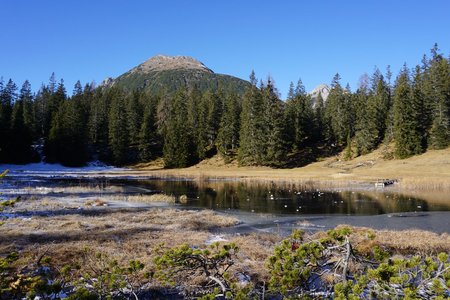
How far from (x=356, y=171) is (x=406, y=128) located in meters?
15.7

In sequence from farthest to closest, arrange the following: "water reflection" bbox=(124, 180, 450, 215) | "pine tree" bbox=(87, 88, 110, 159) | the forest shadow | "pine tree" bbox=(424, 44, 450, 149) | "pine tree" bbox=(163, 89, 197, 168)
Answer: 1. "pine tree" bbox=(87, 88, 110, 159)
2. "pine tree" bbox=(163, 89, 197, 168)
3. the forest shadow
4. "pine tree" bbox=(424, 44, 450, 149)
5. "water reflection" bbox=(124, 180, 450, 215)

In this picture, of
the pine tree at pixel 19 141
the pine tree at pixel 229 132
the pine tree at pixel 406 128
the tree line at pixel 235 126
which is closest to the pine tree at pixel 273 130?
the tree line at pixel 235 126

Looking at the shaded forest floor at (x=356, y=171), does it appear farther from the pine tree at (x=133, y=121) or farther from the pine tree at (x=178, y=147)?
the pine tree at (x=133, y=121)

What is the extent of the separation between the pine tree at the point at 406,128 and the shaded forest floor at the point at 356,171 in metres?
2.39

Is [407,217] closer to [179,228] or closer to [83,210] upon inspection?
[179,228]

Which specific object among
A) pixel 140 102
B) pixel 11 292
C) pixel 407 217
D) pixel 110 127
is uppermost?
pixel 140 102

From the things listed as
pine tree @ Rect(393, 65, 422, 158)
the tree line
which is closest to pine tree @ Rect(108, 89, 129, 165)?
the tree line

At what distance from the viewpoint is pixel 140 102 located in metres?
114

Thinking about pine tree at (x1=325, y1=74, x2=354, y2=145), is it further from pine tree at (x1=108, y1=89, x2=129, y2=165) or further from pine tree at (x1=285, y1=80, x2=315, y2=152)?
pine tree at (x1=108, y1=89, x2=129, y2=165)

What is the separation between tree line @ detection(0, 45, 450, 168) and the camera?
78125 mm

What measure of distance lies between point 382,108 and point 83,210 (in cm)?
7982

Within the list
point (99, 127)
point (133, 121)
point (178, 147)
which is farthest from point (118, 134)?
point (178, 147)

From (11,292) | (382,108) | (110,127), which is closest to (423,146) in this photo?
(382,108)

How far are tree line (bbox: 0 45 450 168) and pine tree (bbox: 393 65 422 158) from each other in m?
0.18
